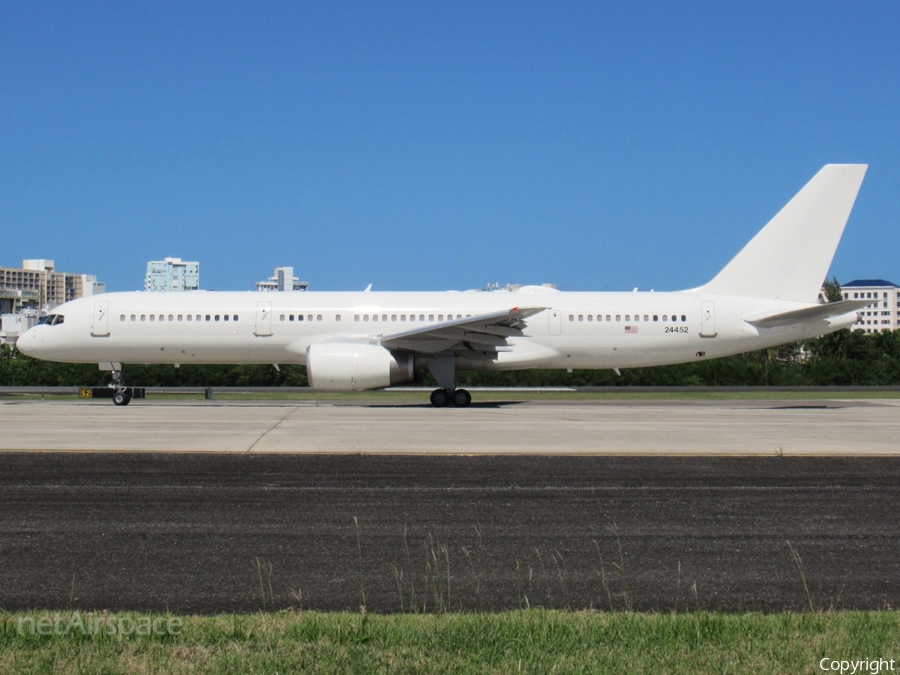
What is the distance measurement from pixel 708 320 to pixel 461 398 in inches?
317

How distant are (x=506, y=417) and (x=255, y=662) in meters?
15.5

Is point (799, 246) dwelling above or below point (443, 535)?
above

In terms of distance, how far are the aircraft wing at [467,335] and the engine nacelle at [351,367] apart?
2.44 feet

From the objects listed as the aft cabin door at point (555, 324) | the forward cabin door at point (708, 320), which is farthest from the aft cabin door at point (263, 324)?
the forward cabin door at point (708, 320)

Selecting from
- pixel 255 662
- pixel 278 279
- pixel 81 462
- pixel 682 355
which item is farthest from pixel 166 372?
pixel 278 279

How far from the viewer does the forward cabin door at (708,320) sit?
27.0 meters

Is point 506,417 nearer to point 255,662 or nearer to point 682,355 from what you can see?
point 682,355

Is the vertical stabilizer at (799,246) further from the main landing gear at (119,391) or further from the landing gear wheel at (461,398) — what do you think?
the main landing gear at (119,391)

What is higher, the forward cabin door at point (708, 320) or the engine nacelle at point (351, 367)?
the forward cabin door at point (708, 320)

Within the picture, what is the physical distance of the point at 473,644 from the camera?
16.4 feet

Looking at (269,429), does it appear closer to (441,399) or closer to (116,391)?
(441,399)

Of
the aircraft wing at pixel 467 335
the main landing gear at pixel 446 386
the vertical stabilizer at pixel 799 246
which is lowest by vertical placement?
the main landing gear at pixel 446 386

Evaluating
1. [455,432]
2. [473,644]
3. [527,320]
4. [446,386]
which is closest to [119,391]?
[446,386]

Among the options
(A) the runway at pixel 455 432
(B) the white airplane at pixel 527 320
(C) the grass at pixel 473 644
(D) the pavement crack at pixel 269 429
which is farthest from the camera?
(B) the white airplane at pixel 527 320
